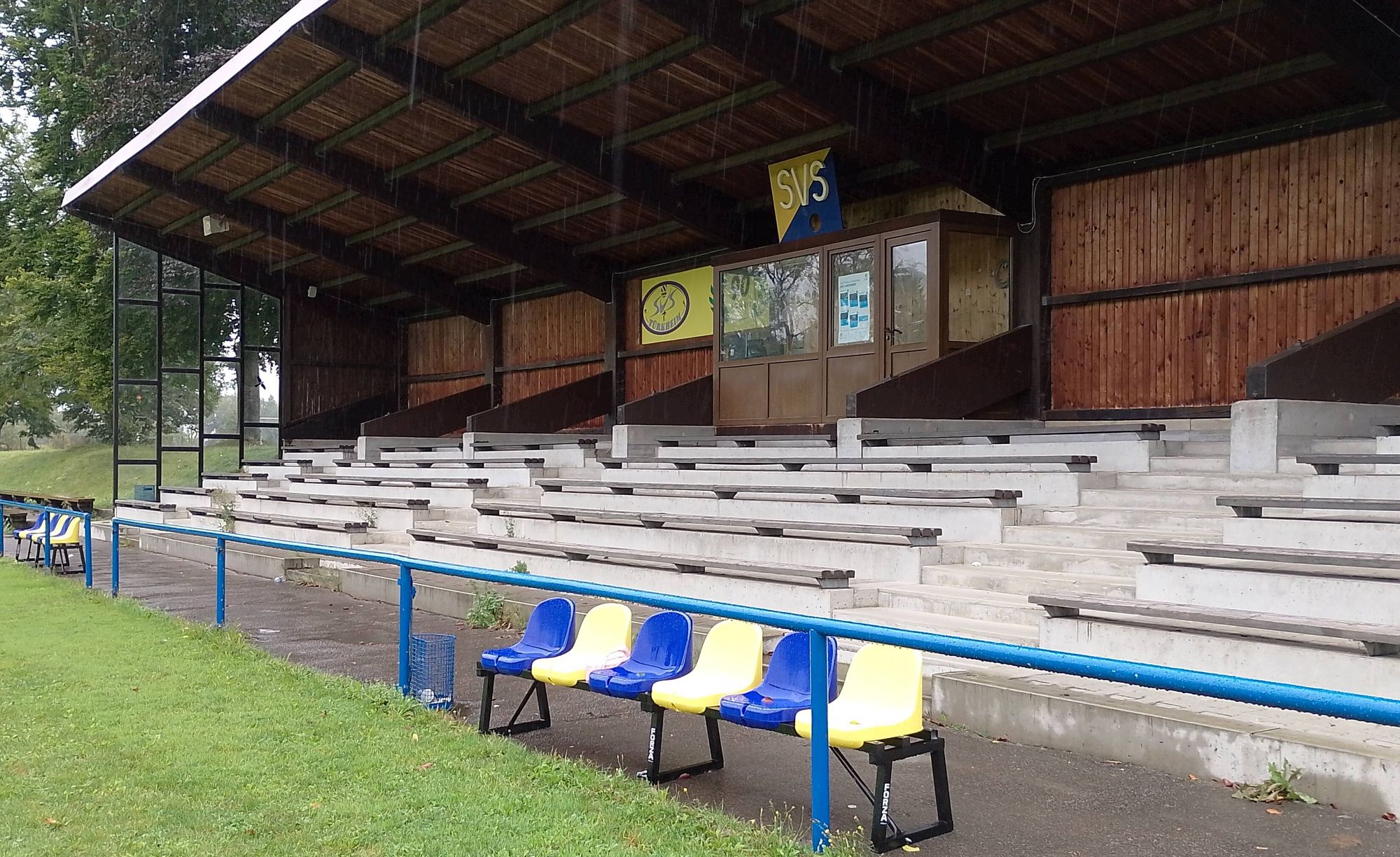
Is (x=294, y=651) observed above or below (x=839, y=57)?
below

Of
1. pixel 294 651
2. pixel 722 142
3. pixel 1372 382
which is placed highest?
pixel 722 142

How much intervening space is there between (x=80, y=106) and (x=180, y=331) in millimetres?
9274

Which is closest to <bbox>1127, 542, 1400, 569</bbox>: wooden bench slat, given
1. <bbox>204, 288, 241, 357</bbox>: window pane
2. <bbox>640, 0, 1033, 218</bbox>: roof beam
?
<bbox>640, 0, 1033, 218</bbox>: roof beam

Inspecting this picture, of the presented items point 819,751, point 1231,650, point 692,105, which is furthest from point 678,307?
point 819,751

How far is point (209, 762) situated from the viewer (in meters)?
5.89

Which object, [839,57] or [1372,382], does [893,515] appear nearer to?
[1372,382]

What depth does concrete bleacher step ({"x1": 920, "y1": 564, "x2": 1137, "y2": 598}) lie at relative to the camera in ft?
25.1

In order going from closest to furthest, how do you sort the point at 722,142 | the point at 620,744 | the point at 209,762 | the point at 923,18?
the point at 209,762
the point at 620,744
the point at 923,18
the point at 722,142

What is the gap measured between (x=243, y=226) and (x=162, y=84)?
9.00 meters

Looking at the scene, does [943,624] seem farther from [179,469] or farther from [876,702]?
[179,469]

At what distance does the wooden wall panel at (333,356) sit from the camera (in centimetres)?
2858

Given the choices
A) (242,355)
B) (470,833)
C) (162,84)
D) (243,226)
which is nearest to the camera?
(470,833)

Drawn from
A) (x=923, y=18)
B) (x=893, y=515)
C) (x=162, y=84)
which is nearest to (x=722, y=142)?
(x=923, y=18)

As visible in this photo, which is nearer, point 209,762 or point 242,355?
point 209,762
